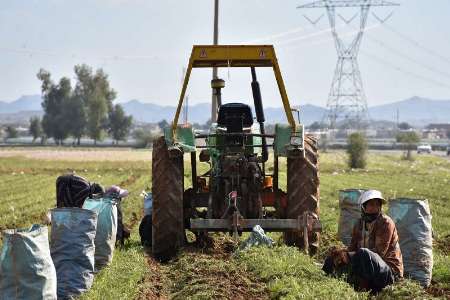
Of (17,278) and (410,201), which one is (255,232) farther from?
(17,278)

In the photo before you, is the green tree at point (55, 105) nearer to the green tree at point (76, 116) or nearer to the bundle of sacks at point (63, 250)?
the green tree at point (76, 116)

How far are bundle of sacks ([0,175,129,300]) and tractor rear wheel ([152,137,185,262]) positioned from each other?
0.95 m


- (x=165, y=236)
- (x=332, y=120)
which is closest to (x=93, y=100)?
(x=332, y=120)

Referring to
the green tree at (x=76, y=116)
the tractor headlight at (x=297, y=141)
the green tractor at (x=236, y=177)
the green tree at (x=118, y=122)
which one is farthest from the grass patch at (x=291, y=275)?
the green tree at (x=118, y=122)

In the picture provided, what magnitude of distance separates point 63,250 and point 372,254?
3.28 metres

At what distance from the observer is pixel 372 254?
8.18 metres

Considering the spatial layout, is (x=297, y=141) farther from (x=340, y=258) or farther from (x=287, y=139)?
(x=340, y=258)

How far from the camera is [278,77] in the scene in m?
10.8

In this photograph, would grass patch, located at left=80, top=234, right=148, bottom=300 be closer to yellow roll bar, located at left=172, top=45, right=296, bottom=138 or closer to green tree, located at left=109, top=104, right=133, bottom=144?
yellow roll bar, located at left=172, top=45, right=296, bottom=138

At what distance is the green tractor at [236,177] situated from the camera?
10812 mm

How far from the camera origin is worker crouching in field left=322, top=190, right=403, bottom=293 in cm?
817

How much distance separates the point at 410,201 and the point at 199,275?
281 centimetres

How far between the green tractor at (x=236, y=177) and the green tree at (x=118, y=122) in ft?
411

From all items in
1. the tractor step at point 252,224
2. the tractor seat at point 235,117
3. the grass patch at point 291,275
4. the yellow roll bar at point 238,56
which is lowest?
the grass patch at point 291,275
